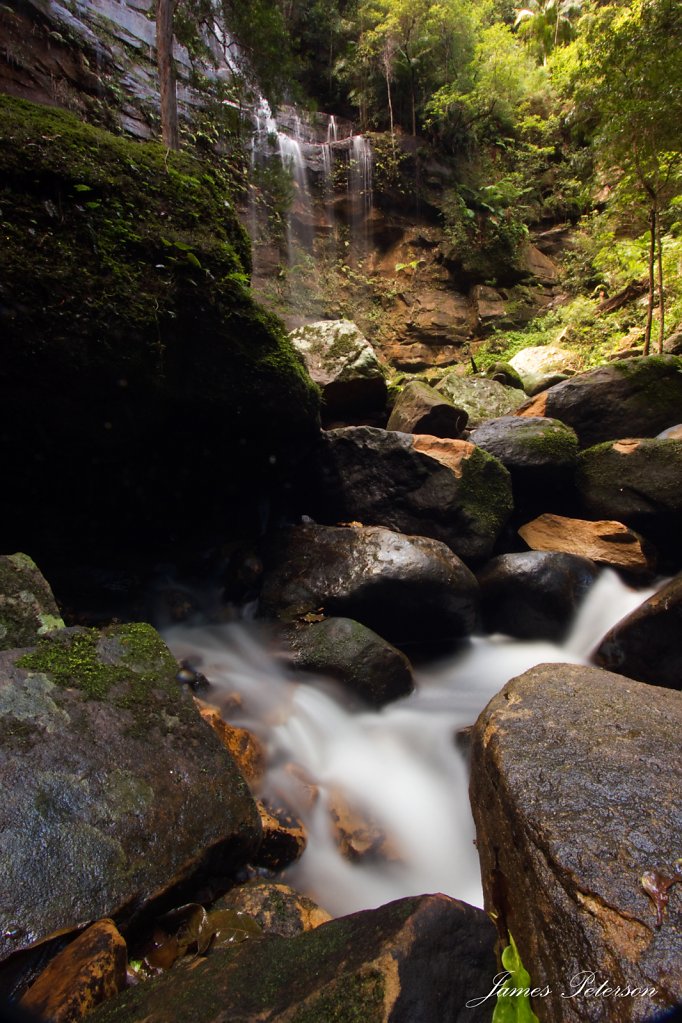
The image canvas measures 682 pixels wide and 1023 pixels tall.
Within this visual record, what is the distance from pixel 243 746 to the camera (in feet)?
10.4

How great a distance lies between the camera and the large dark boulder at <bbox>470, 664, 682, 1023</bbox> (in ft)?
4.35

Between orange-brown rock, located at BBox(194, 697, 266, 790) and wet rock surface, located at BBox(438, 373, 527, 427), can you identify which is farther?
wet rock surface, located at BBox(438, 373, 527, 427)

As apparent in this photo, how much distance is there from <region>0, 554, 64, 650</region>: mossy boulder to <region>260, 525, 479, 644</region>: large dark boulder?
7.29 feet

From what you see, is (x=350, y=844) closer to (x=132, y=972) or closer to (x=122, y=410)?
(x=132, y=972)

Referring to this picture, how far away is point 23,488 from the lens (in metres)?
4.02

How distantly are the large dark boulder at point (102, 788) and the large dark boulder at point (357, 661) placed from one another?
5.58 feet

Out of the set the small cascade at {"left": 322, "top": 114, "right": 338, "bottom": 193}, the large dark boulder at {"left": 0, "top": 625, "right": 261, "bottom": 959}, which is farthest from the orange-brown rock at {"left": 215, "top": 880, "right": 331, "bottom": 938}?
the small cascade at {"left": 322, "top": 114, "right": 338, "bottom": 193}

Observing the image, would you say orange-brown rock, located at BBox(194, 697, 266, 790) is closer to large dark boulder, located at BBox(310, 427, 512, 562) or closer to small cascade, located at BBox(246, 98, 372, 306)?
large dark boulder, located at BBox(310, 427, 512, 562)

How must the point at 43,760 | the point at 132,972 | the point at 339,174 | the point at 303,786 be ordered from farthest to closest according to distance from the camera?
the point at 339,174
the point at 303,786
the point at 43,760
the point at 132,972

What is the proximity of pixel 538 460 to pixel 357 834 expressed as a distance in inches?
189

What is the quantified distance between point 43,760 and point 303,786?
1.70 metres

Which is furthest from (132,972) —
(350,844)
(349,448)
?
(349,448)

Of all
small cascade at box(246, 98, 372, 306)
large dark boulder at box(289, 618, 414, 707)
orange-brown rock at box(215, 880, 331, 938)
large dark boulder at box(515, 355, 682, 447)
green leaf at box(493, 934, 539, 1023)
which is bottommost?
orange-brown rock at box(215, 880, 331, 938)

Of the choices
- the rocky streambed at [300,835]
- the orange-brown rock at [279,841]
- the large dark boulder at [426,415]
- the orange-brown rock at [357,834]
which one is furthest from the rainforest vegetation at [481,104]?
the orange-brown rock at [279,841]
